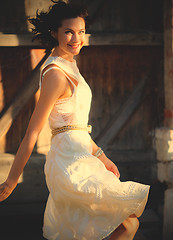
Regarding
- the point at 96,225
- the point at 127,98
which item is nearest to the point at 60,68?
the point at 96,225

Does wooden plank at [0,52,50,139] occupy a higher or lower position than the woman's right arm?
lower

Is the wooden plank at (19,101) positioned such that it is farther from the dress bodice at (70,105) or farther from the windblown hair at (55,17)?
the dress bodice at (70,105)

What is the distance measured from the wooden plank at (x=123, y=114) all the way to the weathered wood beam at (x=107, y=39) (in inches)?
17.6

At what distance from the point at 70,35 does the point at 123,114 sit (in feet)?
6.52

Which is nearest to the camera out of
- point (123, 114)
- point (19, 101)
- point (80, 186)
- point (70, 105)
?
point (80, 186)

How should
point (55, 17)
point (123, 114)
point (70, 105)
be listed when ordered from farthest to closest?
1. point (123, 114)
2. point (55, 17)
3. point (70, 105)

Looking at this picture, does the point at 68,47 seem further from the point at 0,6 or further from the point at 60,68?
the point at 0,6

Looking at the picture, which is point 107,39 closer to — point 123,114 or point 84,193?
point 123,114

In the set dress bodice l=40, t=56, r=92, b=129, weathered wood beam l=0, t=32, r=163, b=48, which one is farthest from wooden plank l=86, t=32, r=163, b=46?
dress bodice l=40, t=56, r=92, b=129

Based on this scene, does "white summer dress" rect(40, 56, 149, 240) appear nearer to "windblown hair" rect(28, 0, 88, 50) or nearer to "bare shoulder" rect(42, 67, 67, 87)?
"bare shoulder" rect(42, 67, 67, 87)

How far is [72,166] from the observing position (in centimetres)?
245

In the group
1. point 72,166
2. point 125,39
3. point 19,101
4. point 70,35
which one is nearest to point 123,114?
point 125,39

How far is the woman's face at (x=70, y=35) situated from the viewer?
8.62ft

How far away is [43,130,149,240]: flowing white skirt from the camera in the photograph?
2389mm
